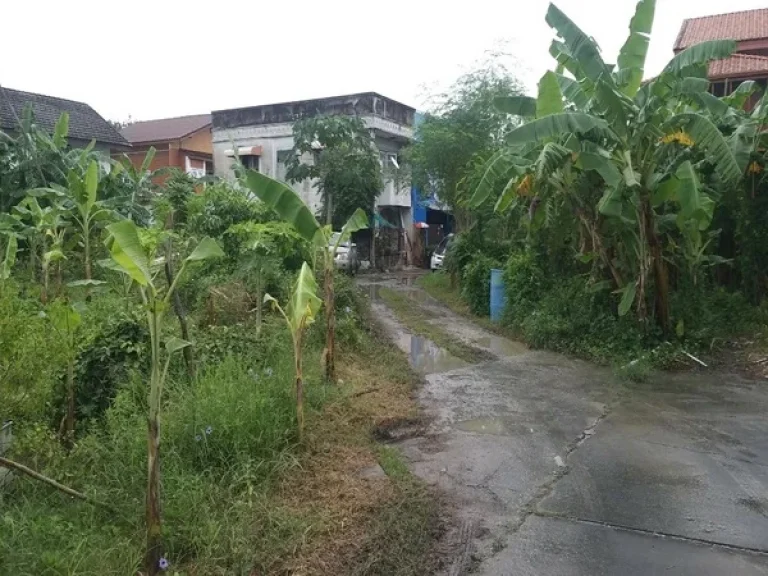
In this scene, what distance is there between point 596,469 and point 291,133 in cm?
2403

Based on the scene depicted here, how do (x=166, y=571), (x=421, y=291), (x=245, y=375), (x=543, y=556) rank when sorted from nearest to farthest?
(x=166, y=571) → (x=543, y=556) → (x=245, y=375) → (x=421, y=291)

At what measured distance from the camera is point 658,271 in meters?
9.12

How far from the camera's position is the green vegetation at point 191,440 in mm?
3529

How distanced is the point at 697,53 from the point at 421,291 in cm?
1087

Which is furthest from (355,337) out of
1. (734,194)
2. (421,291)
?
(421,291)

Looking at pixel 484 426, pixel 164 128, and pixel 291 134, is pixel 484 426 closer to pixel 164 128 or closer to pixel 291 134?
pixel 291 134

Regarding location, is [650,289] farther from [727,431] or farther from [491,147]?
[491,147]

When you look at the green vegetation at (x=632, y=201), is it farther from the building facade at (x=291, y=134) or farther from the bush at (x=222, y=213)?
the building facade at (x=291, y=134)

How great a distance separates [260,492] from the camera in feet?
14.0

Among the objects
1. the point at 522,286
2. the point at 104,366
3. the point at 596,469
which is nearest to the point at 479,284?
the point at 522,286

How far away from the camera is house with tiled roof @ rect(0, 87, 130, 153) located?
Answer: 20.8 metres

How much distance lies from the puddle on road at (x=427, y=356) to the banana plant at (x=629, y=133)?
98.6 inches

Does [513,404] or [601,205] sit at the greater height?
[601,205]

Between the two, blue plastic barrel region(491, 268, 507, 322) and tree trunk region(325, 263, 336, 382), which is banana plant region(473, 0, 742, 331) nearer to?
tree trunk region(325, 263, 336, 382)
